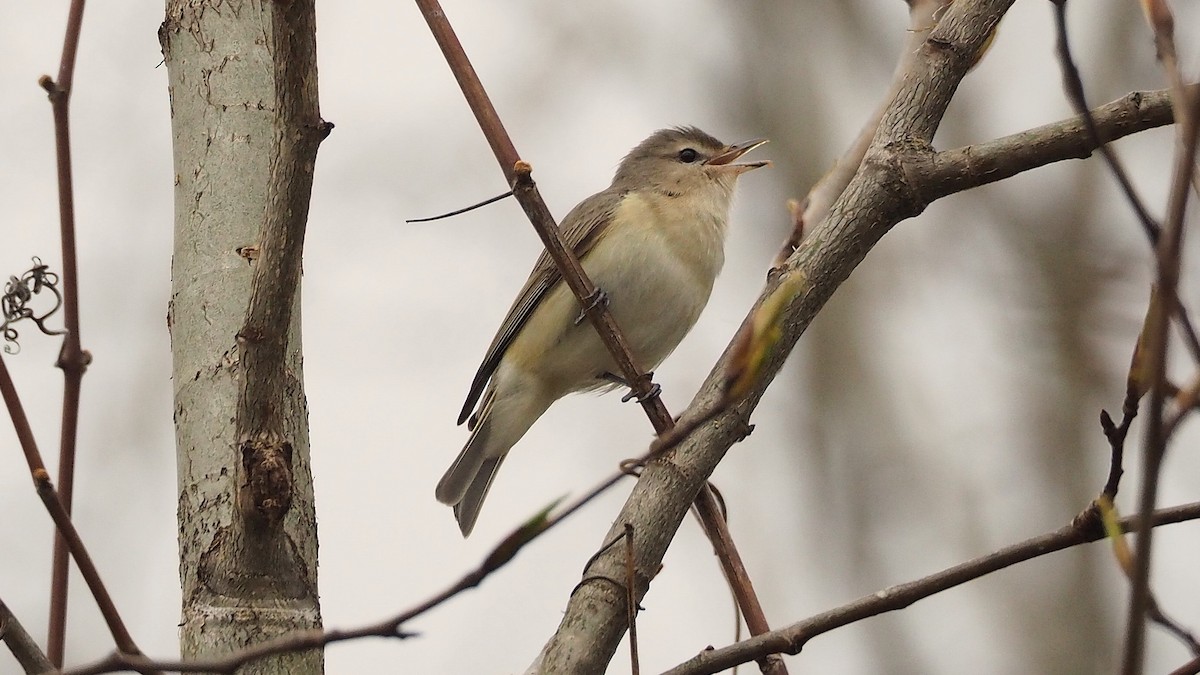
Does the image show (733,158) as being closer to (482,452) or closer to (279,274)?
(482,452)

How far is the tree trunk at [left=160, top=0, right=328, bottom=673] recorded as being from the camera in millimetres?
2002

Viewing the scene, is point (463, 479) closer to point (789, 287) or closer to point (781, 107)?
point (789, 287)

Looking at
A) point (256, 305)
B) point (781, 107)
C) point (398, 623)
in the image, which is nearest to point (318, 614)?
point (256, 305)

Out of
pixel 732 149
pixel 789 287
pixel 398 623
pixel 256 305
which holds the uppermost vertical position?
pixel 732 149

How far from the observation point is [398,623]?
4.80 ft

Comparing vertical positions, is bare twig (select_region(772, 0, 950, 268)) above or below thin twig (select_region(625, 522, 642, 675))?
above

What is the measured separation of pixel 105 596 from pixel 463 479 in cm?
322

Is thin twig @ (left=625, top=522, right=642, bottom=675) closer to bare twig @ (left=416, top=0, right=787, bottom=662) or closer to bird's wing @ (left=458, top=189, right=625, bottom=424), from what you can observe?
bare twig @ (left=416, top=0, right=787, bottom=662)

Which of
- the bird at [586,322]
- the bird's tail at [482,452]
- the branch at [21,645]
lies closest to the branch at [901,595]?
the branch at [21,645]

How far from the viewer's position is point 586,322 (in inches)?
186

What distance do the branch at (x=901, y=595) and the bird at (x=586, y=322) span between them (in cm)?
285

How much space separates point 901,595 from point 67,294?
1528mm

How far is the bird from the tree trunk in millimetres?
2136

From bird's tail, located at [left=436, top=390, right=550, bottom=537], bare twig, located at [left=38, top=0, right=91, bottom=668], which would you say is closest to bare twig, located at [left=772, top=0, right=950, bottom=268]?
bare twig, located at [left=38, top=0, right=91, bottom=668]
